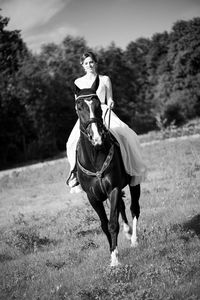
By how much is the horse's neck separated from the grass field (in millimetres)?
1853

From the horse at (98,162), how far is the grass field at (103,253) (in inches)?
27.4

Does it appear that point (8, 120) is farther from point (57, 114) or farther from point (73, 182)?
point (73, 182)

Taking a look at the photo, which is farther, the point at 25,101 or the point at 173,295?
the point at 25,101

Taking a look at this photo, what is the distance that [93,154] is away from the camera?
6.64 m

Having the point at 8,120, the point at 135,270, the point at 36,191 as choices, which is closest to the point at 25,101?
the point at 8,120

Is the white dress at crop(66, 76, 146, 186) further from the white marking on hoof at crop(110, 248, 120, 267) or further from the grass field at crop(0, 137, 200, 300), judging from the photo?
A: the white marking on hoof at crop(110, 248, 120, 267)

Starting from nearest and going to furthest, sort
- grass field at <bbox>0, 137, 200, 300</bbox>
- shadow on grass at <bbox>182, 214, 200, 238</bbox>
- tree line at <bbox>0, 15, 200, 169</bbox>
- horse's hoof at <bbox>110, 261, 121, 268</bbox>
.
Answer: grass field at <bbox>0, 137, 200, 300</bbox> → horse's hoof at <bbox>110, 261, 121, 268</bbox> → shadow on grass at <bbox>182, 214, 200, 238</bbox> → tree line at <bbox>0, 15, 200, 169</bbox>

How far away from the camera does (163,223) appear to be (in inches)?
346

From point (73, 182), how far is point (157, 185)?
6.85 meters

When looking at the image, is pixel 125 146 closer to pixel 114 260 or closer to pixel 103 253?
pixel 103 253

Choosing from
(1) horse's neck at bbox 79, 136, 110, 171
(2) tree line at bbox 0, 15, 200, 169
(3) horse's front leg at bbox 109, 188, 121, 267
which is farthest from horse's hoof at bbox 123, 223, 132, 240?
(2) tree line at bbox 0, 15, 200, 169

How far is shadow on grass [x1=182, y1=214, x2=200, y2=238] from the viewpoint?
25.8ft

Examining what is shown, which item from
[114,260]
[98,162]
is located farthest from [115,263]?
[98,162]

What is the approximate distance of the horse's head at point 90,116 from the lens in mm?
5855
